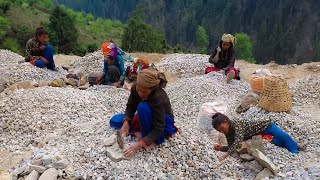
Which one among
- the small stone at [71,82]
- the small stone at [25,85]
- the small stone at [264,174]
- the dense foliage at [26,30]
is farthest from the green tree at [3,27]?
the small stone at [264,174]

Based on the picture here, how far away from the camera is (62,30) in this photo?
1056 inches

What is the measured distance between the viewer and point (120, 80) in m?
7.91

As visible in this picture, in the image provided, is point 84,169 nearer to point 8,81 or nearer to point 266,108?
point 266,108

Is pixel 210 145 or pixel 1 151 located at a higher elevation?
pixel 210 145

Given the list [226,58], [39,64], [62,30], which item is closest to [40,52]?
[39,64]

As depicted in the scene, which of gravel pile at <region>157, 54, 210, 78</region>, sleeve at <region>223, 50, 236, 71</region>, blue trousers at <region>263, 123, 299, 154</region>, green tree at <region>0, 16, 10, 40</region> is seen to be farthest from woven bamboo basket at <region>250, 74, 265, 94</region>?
green tree at <region>0, 16, 10, 40</region>

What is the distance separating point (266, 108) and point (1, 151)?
4111mm

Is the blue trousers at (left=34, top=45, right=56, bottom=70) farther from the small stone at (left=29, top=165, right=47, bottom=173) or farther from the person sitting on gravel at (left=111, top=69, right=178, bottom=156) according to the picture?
the small stone at (left=29, top=165, right=47, bottom=173)

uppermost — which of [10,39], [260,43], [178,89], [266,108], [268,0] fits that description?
[266,108]

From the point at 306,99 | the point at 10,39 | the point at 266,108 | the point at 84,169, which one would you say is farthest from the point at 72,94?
the point at 10,39

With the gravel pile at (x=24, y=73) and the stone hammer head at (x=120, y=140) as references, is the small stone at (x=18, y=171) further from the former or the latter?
the gravel pile at (x=24, y=73)

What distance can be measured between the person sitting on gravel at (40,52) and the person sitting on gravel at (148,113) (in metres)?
4.20

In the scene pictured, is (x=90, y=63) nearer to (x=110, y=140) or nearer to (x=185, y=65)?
(x=185, y=65)

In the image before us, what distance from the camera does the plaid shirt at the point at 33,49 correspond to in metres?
8.42
